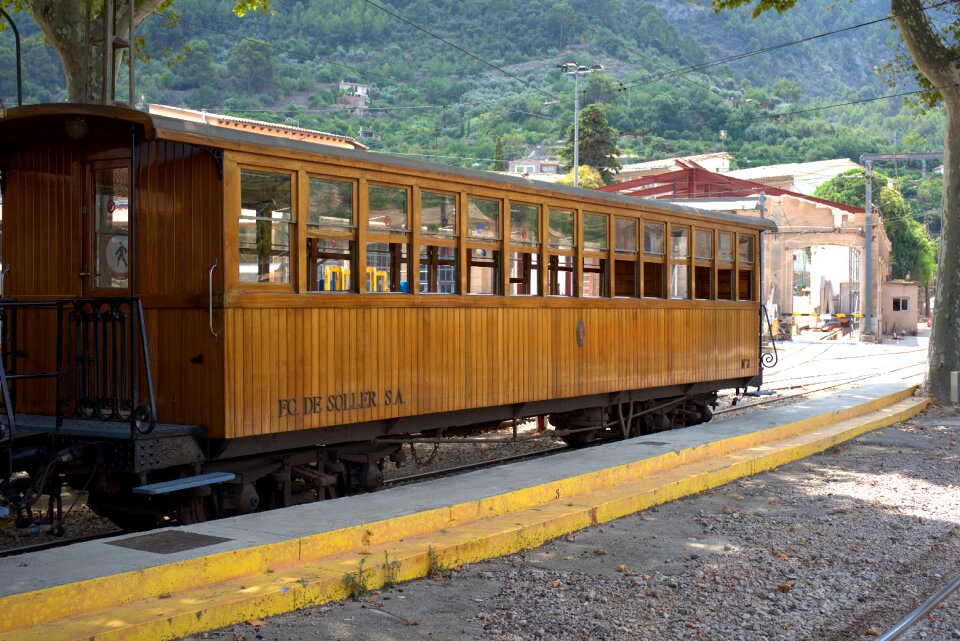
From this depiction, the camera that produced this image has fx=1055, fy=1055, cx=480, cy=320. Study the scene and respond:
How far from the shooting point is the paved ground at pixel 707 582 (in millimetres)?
6117

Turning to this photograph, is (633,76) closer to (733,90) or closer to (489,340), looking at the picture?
(733,90)

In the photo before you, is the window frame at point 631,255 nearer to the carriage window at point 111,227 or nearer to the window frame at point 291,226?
the window frame at point 291,226

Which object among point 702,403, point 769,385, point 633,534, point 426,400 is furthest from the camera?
point 769,385

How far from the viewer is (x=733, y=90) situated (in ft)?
482

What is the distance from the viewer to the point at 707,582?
23.6ft

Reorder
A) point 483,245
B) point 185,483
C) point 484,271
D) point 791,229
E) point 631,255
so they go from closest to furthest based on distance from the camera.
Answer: point 185,483 < point 483,245 < point 484,271 < point 631,255 < point 791,229

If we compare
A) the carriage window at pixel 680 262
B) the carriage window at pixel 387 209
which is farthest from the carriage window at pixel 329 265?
the carriage window at pixel 680 262

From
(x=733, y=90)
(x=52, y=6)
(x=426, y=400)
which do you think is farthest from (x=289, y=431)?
(x=733, y=90)

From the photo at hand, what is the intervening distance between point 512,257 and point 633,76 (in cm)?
13011

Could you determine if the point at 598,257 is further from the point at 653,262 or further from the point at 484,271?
the point at 484,271

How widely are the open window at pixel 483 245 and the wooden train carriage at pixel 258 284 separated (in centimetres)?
2

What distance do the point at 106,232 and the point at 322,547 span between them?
11.1 feet

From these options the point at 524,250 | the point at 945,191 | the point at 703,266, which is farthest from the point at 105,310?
the point at 945,191

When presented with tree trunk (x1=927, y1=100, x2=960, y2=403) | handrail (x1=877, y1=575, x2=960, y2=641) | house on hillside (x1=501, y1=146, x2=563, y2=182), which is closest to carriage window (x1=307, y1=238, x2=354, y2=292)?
handrail (x1=877, y1=575, x2=960, y2=641)
